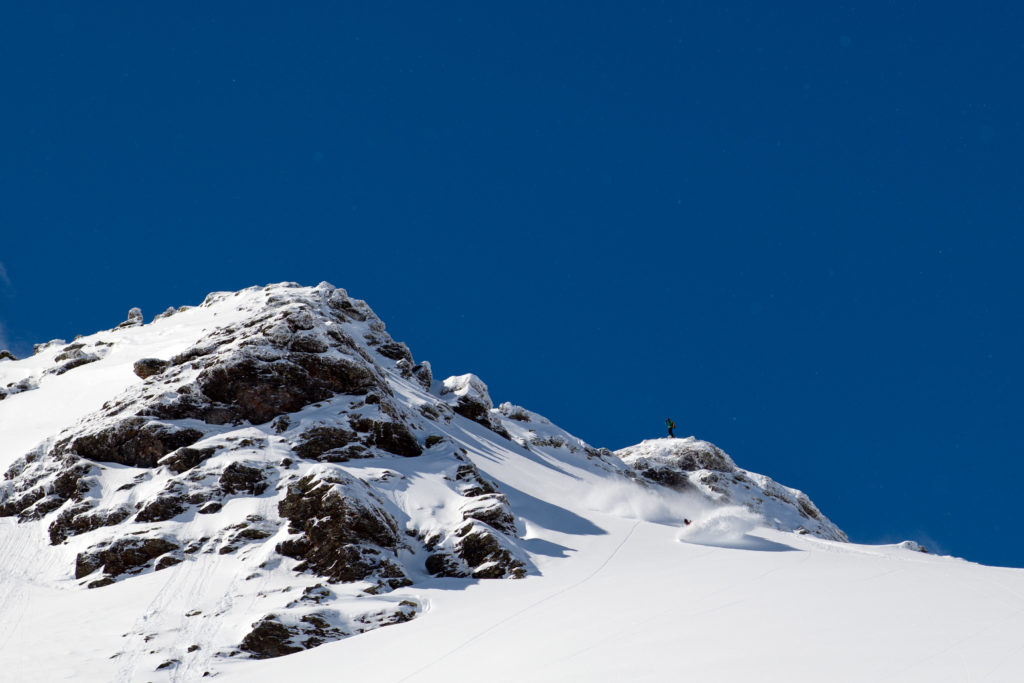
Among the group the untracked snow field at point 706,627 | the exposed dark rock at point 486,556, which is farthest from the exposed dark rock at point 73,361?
the untracked snow field at point 706,627

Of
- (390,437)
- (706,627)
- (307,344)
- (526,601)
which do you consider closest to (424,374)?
(307,344)

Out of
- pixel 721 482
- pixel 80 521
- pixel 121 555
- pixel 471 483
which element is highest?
pixel 721 482

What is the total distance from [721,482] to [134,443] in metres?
53.5

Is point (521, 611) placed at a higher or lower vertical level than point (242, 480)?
lower

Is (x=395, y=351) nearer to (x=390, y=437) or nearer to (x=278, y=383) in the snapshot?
(x=278, y=383)

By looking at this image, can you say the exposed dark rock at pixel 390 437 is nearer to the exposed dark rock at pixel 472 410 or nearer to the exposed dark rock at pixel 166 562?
the exposed dark rock at pixel 166 562

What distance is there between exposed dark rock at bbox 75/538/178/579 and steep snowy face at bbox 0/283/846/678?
0.07m

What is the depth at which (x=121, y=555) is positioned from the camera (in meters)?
33.6

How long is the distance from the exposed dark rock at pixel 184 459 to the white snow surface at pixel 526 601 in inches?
41.0

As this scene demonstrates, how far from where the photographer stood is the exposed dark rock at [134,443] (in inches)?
1634

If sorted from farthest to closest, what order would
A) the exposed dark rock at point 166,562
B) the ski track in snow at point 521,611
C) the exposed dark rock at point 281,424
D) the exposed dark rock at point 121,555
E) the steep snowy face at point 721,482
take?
the steep snowy face at point 721,482
the exposed dark rock at point 281,424
the exposed dark rock at point 121,555
the exposed dark rock at point 166,562
the ski track in snow at point 521,611

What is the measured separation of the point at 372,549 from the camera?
1260 inches

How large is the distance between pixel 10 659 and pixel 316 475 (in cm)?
1332

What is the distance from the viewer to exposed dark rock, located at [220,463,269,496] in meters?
37.2
